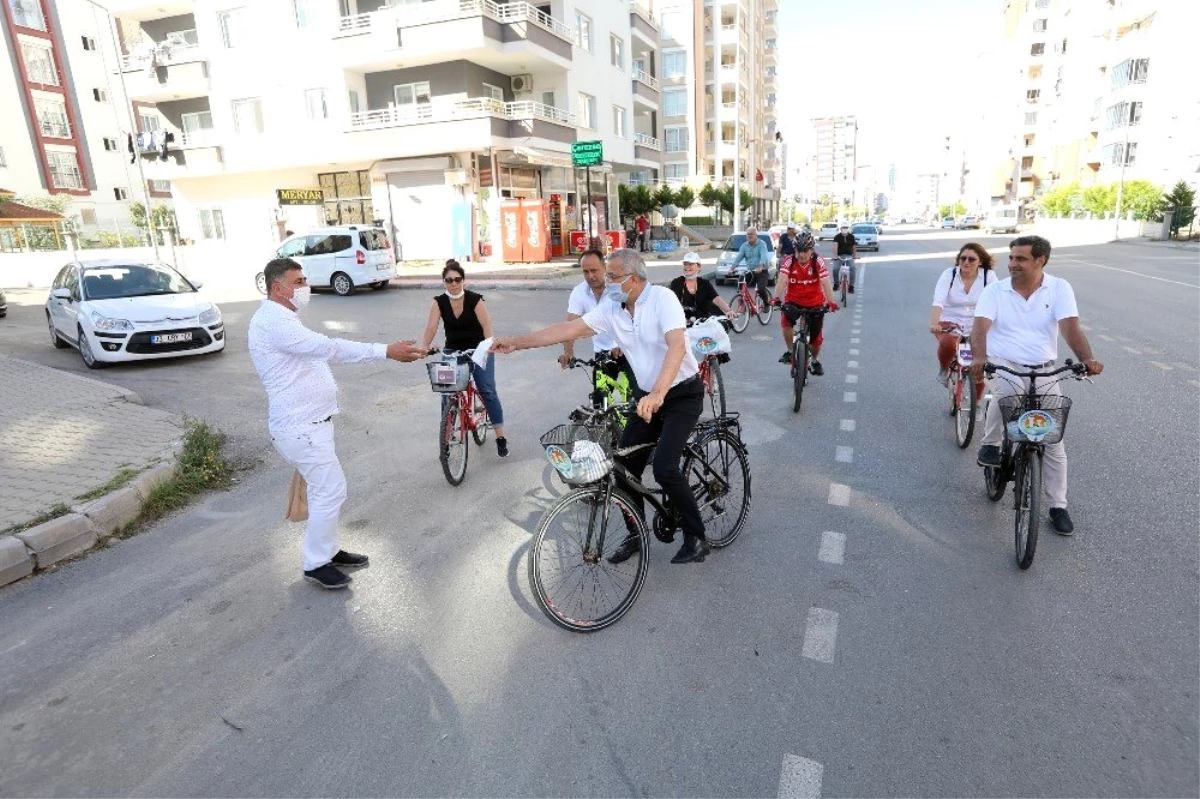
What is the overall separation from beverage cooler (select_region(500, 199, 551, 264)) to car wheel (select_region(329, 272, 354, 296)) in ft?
29.3

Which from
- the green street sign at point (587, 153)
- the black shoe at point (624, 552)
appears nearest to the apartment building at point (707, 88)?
the green street sign at point (587, 153)

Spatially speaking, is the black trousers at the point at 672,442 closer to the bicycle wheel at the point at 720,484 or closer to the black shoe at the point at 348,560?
the bicycle wheel at the point at 720,484

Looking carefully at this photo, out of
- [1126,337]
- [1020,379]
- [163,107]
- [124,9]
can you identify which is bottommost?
[1126,337]

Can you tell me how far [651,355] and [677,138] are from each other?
2481 inches

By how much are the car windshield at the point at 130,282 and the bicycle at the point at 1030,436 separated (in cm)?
1279

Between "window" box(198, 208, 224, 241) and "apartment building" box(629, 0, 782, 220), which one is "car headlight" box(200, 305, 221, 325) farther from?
"apartment building" box(629, 0, 782, 220)

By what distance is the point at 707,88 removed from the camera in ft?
210

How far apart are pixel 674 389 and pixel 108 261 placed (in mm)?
12236

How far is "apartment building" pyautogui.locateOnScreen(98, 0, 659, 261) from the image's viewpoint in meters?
27.7

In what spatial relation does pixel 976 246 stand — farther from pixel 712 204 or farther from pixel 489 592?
pixel 712 204

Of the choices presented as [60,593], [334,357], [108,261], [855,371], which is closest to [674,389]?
[334,357]

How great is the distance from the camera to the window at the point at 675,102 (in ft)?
198

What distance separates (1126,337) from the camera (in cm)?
1127

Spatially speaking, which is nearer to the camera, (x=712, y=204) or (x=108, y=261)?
(x=108, y=261)
